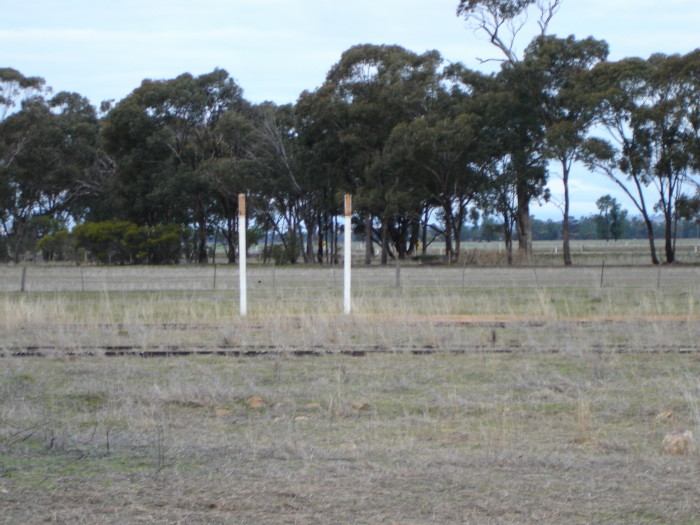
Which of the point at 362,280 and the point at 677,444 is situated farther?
the point at 362,280

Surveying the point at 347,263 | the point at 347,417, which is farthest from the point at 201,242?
the point at 347,417

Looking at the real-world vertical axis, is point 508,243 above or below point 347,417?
above

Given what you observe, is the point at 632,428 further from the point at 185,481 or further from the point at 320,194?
the point at 320,194

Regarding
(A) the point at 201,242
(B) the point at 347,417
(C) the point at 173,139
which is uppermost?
(C) the point at 173,139

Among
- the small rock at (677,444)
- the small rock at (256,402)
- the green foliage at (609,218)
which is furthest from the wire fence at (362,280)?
the green foliage at (609,218)

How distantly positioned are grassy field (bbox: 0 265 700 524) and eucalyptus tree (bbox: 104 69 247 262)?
41993 millimetres

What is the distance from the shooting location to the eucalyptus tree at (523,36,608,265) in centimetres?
4778

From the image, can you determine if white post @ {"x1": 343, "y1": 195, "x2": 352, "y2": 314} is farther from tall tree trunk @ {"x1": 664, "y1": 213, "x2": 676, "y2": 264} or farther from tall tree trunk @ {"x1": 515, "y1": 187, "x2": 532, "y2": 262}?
tall tree trunk @ {"x1": 515, "y1": 187, "x2": 532, "y2": 262}

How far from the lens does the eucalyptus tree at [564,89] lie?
47.8 m

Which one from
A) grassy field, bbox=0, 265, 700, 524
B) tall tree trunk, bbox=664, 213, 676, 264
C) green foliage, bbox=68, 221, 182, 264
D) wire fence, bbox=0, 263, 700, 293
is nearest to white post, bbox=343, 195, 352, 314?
grassy field, bbox=0, 265, 700, 524

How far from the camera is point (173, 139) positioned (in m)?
61.2

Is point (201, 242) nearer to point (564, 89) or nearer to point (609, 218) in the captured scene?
point (564, 89)

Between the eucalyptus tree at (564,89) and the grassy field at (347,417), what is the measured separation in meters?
28.9

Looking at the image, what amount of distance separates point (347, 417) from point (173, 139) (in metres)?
54.2
